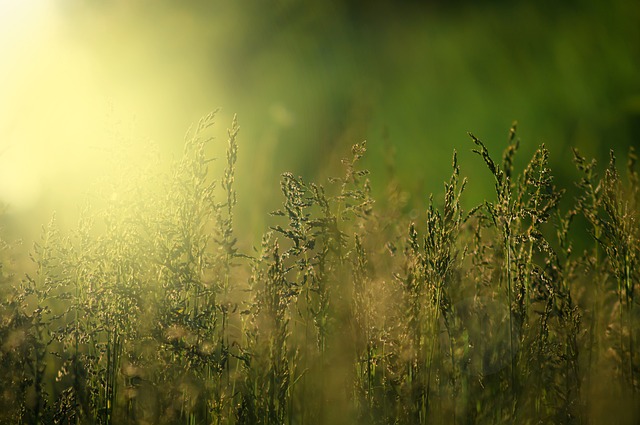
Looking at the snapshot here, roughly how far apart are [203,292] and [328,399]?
17.4 inches

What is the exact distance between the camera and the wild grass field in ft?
5.35

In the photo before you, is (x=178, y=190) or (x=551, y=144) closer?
(x=178, y=190)

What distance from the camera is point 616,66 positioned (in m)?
4.99

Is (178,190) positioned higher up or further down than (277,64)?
further down

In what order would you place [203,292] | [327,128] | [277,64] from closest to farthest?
[203,292], [327,128], [277,64]

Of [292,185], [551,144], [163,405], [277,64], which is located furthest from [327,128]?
[163,405]

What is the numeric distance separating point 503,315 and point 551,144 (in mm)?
3040

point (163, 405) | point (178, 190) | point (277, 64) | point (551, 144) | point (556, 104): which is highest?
point (277, 64)

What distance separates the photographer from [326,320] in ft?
5.74

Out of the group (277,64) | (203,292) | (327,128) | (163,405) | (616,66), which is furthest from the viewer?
(277,64)

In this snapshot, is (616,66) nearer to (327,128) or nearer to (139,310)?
(327,128)

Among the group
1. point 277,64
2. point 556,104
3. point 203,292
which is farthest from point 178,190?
point 277,64

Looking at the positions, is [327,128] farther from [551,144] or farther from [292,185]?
[292,185]

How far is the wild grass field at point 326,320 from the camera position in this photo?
163 cm
